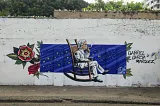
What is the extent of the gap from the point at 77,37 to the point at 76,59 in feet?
2.81

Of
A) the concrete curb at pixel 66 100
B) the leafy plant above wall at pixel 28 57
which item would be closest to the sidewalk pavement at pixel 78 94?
the concrete curb at pixel 66 100

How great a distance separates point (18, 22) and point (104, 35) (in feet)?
11.1

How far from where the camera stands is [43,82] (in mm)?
12086

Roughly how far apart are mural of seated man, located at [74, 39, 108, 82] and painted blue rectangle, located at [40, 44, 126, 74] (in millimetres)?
161

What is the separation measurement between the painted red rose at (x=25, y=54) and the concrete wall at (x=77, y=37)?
0.69 feet

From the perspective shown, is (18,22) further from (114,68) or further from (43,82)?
(114,68)

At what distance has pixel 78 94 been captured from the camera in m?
10.3

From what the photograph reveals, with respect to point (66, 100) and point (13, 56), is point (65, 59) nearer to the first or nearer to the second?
point (13, 56)

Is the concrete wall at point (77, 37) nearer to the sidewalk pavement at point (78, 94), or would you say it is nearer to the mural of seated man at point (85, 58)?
the mural of seated man at point (85, 58)

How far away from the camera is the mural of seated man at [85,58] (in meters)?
A: 12.1

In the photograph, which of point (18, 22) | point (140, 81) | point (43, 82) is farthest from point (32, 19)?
point (140, 81)

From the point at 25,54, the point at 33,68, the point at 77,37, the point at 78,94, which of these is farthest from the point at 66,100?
the point at 25,54

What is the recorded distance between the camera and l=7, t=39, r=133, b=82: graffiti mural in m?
12.1

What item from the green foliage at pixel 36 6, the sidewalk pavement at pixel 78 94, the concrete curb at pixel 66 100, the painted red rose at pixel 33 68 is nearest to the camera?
the concrete curb at pixel 66 100
